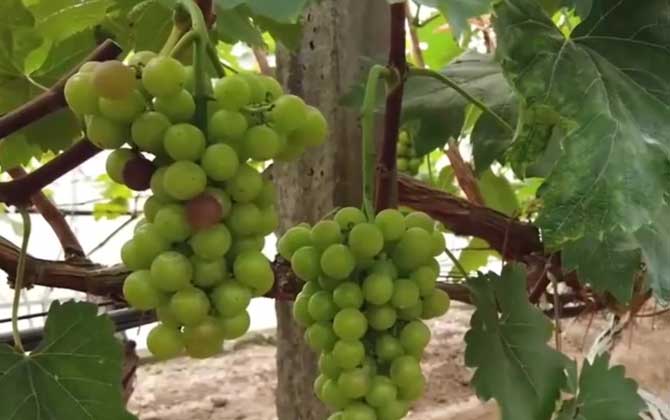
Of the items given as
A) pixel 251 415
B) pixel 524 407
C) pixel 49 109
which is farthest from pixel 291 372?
pixel 251 415

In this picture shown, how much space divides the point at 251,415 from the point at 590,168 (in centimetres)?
95

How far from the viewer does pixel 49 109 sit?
0.51 metres

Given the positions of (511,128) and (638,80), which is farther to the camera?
(511,128)

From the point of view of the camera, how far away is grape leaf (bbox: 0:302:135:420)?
528mm

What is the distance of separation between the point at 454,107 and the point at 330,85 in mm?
101

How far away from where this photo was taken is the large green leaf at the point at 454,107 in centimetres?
74

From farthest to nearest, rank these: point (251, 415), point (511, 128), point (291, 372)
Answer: point (251, 415) < point (291, 372) < point (511, 128)

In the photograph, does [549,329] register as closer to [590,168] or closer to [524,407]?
[524,407]

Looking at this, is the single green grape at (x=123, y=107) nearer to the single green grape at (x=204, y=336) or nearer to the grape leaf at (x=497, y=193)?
the single green grape at (x=204, y=336)

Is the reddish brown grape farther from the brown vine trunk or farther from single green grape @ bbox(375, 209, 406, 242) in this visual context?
the brown vine trunk

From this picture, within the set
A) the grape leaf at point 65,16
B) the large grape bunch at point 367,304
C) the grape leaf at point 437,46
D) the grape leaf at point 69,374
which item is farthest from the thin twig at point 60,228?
the grape leaf at point 437,46

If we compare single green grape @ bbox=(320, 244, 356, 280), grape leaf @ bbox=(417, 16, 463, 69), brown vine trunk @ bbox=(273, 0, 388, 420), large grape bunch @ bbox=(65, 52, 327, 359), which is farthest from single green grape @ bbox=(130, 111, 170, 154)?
grape leaf @ bbox=(417, 16, 463, 69)

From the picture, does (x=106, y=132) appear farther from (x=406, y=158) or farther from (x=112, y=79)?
(x=406, y=158)

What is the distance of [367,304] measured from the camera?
48cm
